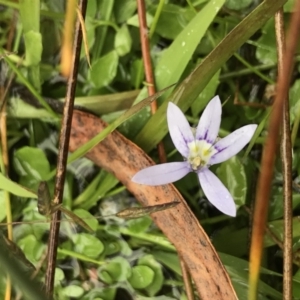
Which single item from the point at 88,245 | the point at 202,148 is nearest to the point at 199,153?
the point at 202,148

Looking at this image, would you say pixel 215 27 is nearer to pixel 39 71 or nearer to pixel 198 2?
pixel 198 2

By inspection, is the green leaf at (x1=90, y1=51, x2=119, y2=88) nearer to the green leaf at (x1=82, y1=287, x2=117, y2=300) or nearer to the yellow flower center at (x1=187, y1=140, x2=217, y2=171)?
the yellow flower center at (x1=187, y1=140, x2=217, y2=171)

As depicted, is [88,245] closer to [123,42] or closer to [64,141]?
[64,141]

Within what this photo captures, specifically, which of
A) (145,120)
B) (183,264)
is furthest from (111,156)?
(183,264)

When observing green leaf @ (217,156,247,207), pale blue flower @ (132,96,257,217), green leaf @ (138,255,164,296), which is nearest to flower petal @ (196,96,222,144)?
pale blue flower @ (132,96,257,217)

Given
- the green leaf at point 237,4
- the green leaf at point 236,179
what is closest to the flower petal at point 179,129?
the green leaf at point 236,179
